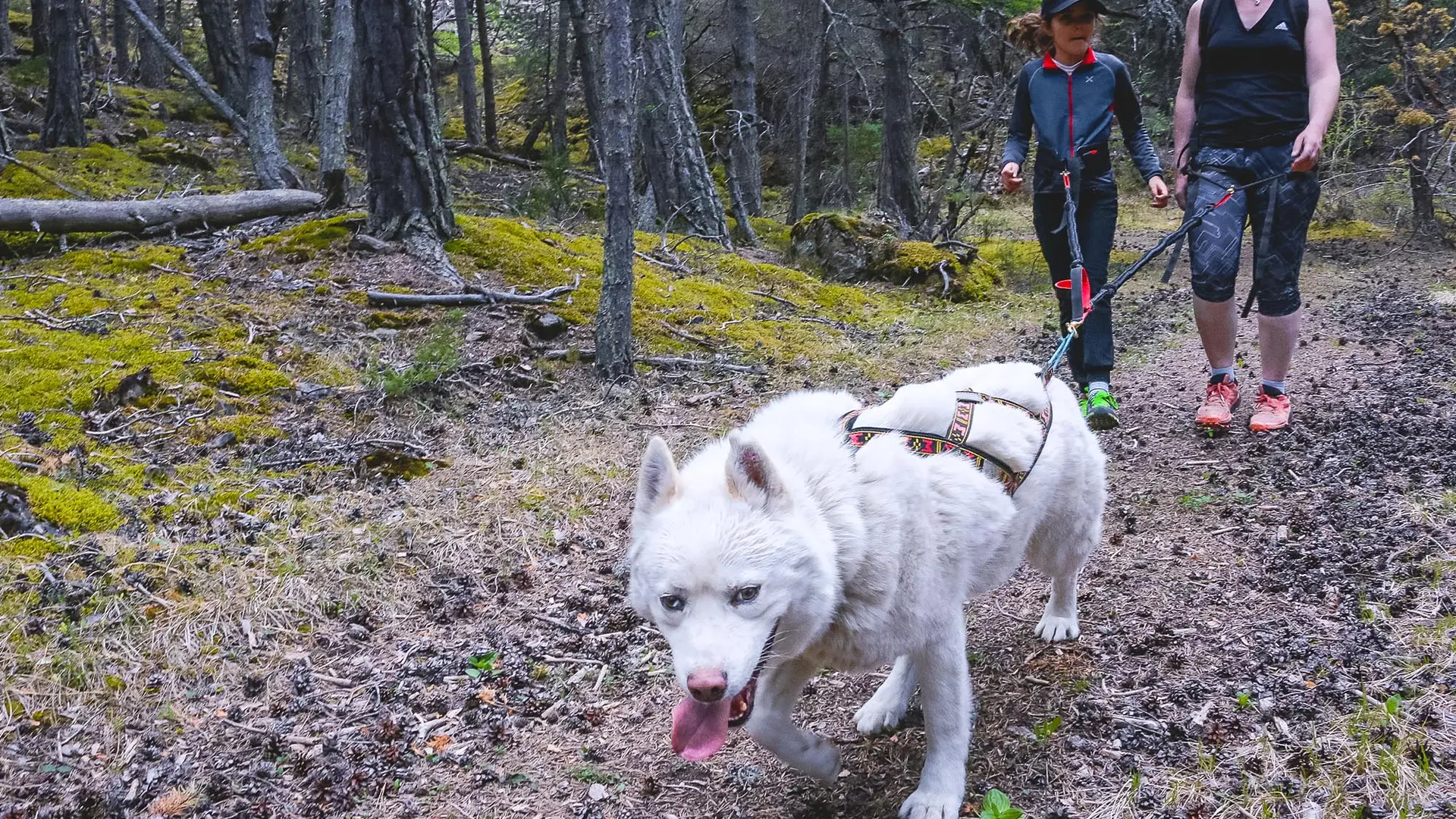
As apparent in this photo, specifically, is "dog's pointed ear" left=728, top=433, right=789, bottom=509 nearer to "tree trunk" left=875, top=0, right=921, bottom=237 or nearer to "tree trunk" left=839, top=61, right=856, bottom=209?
"tree trunk" left=875, top=0, right=921, bottom=237

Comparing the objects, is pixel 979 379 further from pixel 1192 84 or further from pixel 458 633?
pixel 1192 84

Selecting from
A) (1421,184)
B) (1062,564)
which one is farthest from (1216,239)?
(1421,184)

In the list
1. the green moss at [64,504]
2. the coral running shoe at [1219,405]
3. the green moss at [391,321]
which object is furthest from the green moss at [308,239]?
the coral running shoe at [1219,405]

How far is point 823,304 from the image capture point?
925 cm

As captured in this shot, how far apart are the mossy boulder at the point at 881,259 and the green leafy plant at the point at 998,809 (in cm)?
859

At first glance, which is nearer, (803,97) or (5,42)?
(803,97)

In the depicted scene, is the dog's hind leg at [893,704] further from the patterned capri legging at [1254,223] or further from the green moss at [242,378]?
the green moss at [242,378]

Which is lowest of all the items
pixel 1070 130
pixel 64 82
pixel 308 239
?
pixel 308 239

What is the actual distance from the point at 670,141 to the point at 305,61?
13189 millimetres

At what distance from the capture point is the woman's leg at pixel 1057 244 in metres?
5.44

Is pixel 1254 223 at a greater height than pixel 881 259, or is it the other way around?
pixel 1254 223

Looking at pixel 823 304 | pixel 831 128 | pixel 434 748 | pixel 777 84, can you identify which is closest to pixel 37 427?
pixel 434 748

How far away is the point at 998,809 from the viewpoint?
2238mm

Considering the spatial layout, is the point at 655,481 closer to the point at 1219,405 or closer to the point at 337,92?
the point at 1219,405
